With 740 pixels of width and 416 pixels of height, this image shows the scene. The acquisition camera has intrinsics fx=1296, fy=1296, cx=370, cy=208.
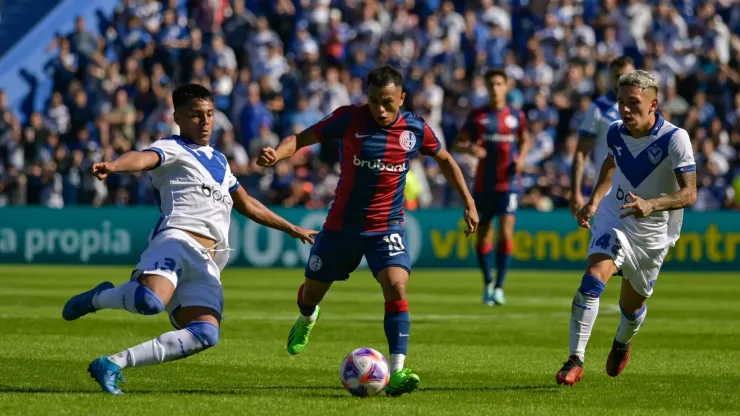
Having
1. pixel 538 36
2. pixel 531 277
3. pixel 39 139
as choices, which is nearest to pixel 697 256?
pixel 531 277

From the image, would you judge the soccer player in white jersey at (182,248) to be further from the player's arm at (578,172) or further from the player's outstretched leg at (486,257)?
the player's outstretched leg at (486,257)

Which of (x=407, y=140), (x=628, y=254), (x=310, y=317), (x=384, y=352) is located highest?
(x=407, y=140)

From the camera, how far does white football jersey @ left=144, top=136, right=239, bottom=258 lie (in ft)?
25.4

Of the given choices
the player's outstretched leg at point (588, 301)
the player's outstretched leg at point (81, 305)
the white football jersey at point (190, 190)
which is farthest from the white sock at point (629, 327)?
the player's outstretched leg at point (81, 305)

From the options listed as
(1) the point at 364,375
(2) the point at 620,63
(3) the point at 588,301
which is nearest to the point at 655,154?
(3) the point at 588,301

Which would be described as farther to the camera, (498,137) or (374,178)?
(498,137)

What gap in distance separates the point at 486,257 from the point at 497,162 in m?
1.26

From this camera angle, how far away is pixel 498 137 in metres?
16.0

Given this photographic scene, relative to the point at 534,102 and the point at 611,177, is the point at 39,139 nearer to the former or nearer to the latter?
the point at 534,102

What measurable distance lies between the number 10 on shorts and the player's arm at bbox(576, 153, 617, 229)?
125cm

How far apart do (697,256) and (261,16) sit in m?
10.8

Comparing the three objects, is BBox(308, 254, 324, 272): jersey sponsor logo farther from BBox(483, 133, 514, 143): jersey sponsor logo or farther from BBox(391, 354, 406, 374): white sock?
BBox(483, 133, 514, 143): jersey sponsor logo

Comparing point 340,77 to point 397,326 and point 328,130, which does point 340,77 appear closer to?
point 328,130

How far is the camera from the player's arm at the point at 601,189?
870 centimetres
